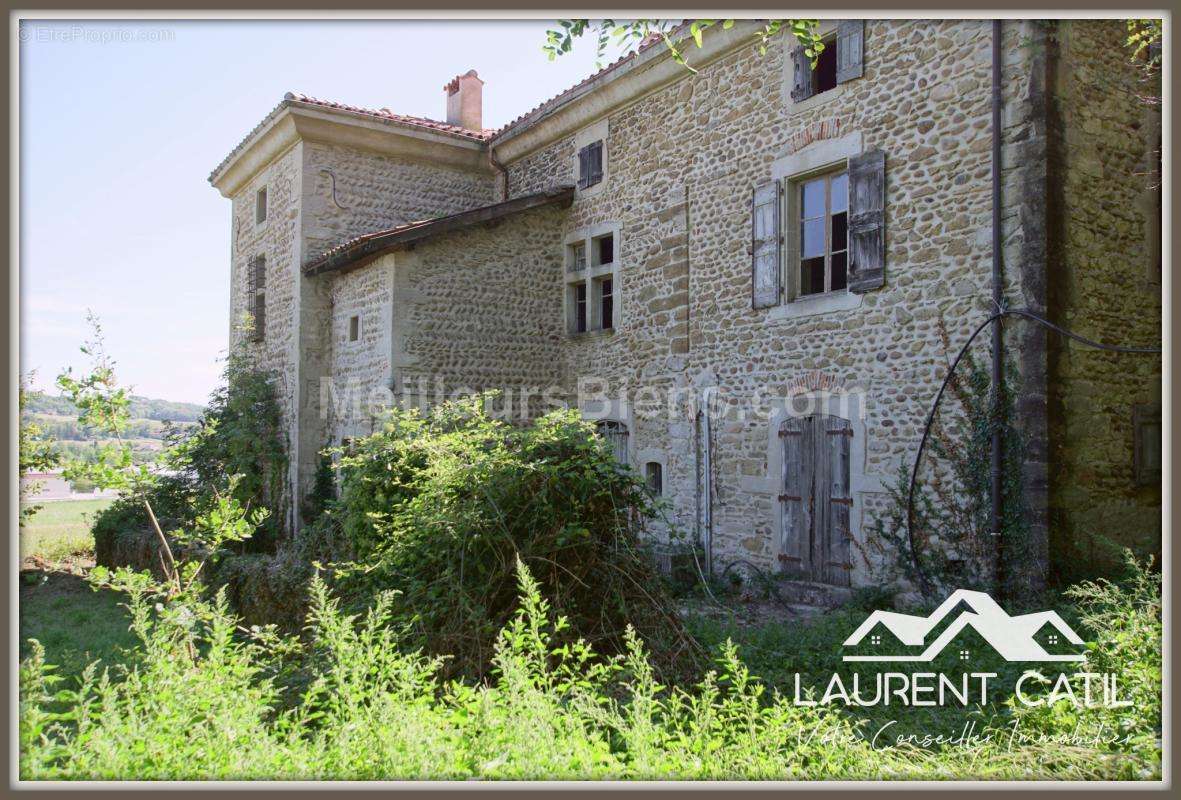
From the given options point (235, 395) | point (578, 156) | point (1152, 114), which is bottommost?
point (235, 395)

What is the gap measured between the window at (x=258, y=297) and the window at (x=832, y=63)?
337 inches

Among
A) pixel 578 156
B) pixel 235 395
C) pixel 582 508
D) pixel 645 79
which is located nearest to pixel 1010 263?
pixel 582 508

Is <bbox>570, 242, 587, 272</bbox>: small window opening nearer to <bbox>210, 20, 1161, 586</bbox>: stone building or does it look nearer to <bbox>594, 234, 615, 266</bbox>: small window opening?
<bbox>210, 20, 1161, 586</bbox>: stone building

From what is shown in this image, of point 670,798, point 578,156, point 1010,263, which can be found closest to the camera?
point 670,798

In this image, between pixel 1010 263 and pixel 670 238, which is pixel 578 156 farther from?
pixel 1010 263

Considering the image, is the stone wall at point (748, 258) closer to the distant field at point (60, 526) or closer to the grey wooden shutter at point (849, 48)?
the grey wooden shutter at point (849, 48)

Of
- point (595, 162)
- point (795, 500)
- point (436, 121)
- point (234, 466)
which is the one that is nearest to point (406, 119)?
point (436, 121)

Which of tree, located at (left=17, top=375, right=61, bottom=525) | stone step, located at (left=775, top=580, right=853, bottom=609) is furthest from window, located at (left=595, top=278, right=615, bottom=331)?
tree, located at (left=17, top=375, right=61, bottom=525)

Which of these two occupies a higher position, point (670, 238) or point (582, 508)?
point (670, 238)

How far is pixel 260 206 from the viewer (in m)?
13.0

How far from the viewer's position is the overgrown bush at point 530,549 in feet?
16.2

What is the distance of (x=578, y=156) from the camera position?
10781mm

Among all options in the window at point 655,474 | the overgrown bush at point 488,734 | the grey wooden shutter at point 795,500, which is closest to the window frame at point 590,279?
the window at point 655,474

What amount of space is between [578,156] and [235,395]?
19.7 feet
